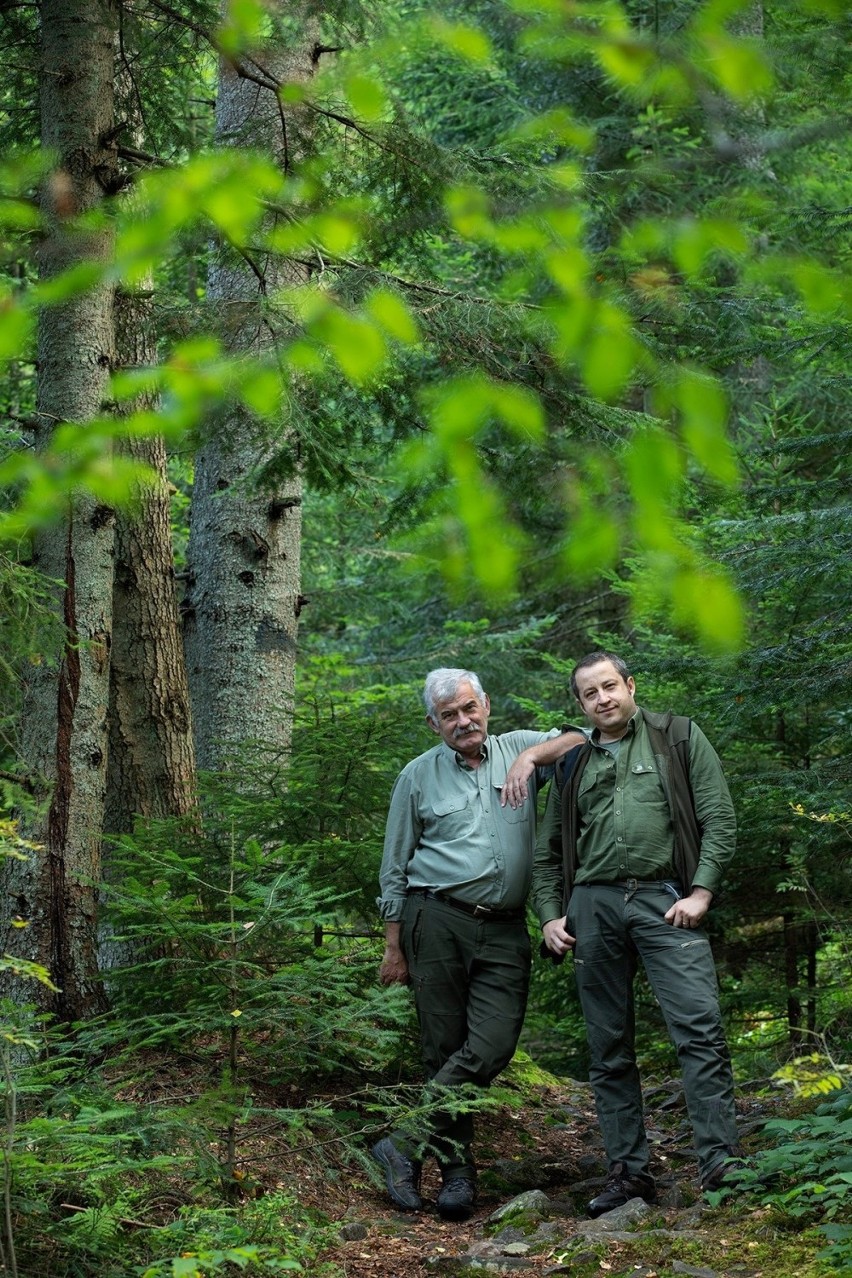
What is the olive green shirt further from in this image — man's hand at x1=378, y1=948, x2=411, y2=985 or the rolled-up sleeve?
man's hand at x1=378, y1=948, x2=411, y2=985

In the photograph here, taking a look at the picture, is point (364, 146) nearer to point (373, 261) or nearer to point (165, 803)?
point (373, 261)

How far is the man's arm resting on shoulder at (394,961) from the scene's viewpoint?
586cm

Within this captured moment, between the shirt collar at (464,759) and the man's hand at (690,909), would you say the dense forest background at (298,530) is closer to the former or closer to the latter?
the man's hand at (690,909)

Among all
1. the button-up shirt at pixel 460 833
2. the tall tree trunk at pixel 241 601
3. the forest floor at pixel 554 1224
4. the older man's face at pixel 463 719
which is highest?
the tall tree trunk at pixel 241 601

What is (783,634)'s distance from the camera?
8.08 meters

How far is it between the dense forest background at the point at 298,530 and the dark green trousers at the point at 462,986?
31 cm

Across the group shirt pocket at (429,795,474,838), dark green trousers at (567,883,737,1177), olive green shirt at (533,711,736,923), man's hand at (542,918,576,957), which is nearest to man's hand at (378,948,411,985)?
shirt pocket at (429,795,474,838)

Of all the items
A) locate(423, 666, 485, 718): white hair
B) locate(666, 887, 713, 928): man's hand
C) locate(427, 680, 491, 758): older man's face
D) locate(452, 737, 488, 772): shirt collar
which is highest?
locate(423, 666, 485, 718): white hair

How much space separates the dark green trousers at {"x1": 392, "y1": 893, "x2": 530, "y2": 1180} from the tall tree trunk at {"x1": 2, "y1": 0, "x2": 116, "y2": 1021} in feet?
4.85

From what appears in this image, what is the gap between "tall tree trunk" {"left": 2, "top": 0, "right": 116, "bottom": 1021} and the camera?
596 cm

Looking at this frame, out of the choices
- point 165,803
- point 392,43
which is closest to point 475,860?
point 165,803

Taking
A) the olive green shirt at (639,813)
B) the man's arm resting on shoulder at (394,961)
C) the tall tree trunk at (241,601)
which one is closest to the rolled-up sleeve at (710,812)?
the olive green shirt at (639,813)

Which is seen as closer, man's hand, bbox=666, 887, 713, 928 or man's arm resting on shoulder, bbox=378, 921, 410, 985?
man's hand, bbox=666, 887, 713, 928

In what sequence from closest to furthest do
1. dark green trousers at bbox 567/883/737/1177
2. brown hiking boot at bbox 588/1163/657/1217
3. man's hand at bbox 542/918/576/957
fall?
dark green trousers at bbox 567/883/737/1177, brown hiking boot at bbox 588/1163/657/1217, man's hand at bbox 542/918/576/957
